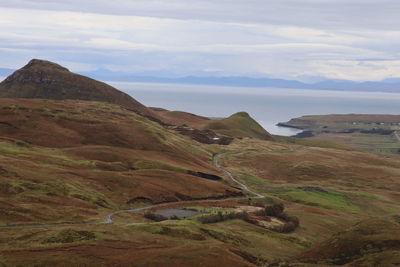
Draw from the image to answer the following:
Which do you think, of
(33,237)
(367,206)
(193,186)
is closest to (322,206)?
(367,206)

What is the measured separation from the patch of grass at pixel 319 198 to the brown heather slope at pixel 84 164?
16196 millimetres

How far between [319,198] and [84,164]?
60527mm

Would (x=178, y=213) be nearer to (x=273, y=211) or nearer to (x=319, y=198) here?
(x=273, y=211)

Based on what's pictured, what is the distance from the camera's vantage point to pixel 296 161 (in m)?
176

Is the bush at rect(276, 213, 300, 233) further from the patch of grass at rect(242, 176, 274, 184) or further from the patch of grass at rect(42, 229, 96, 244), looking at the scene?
the patch of grass at rect(242, 176, 274, 184)

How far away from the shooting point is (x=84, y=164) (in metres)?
111

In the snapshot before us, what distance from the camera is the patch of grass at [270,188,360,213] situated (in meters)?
118

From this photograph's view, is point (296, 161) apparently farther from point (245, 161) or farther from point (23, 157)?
point (23, 157)

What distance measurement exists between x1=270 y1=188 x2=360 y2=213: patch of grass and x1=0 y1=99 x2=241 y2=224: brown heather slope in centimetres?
1620

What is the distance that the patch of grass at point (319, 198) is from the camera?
388ft

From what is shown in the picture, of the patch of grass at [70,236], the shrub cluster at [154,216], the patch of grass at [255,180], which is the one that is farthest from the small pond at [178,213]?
the patch of grass at [255,180]

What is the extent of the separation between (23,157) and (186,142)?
83.7 meters

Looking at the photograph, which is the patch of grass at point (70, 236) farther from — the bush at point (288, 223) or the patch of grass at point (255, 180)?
the patch of grass at point (255, 180)

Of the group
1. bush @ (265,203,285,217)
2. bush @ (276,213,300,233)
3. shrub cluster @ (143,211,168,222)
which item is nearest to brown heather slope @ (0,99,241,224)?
shrub cluster @ (143,211,168,222)
